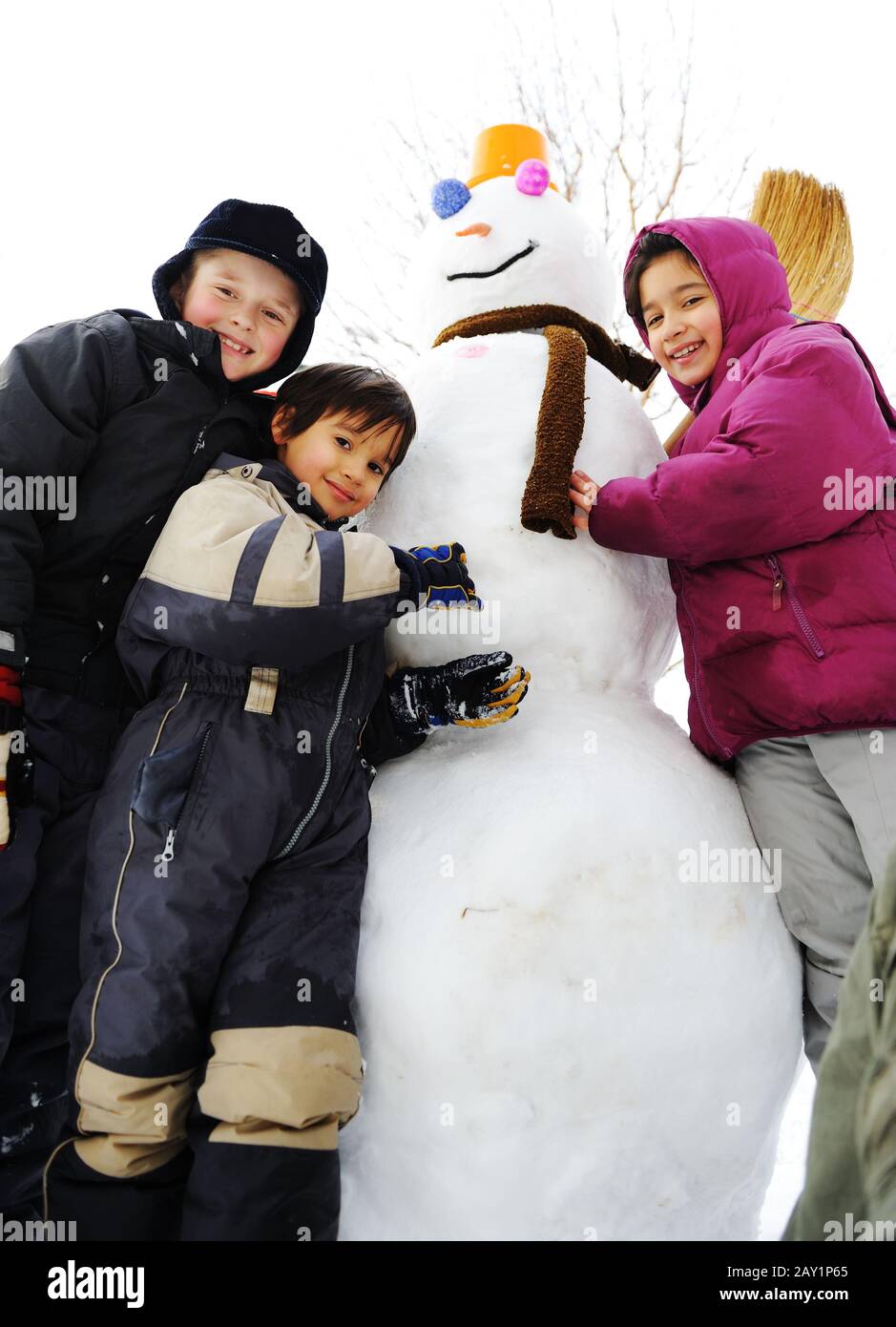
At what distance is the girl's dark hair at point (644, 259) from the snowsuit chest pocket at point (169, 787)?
1.31 metres

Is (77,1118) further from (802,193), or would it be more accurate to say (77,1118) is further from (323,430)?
(802,193)

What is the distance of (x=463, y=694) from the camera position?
1.37 m

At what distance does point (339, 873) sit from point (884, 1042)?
0.83 meters

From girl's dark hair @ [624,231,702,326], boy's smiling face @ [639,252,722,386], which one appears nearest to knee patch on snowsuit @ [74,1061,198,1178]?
boy's smiling face @ [639,252,722,386]

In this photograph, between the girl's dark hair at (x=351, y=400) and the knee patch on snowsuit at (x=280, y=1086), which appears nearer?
the knee patch on snowsuit at (x=280, y=1086)

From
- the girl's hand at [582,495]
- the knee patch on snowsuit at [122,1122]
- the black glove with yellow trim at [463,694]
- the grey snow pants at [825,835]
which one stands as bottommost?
the knee patch on snowsuit at [122,1122]

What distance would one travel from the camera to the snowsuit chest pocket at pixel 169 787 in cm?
117

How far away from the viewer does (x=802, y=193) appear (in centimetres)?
201

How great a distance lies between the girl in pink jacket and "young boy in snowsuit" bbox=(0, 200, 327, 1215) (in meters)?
0.70

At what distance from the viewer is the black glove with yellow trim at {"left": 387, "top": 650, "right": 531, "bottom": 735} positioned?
1350mm

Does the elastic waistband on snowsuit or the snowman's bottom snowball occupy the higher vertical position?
the elastic waistband on snowsuit

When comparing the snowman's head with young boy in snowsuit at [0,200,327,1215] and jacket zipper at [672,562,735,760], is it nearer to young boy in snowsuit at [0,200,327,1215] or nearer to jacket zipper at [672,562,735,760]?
young boy in snowsuit at [0,200,327,1215]

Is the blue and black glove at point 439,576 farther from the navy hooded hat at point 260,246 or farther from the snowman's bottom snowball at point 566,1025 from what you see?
the navy hooded hat at point 260,246

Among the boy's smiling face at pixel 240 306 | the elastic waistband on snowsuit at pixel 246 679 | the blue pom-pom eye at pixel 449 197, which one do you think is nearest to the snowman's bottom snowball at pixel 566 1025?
the elastic waistband on snowsuit at pixel 246 679
